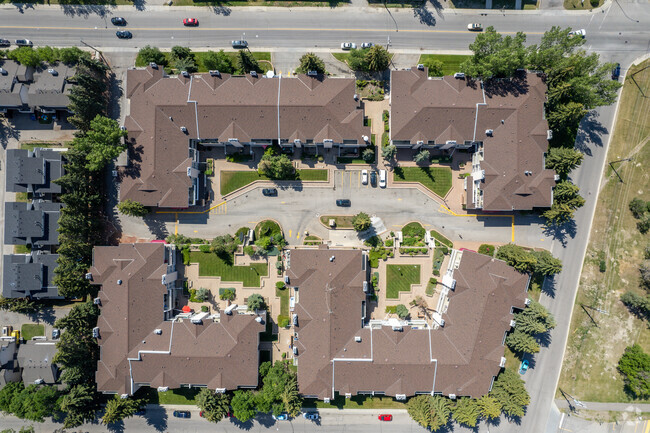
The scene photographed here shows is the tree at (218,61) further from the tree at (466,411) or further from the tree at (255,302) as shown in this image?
the tree at (466,411)

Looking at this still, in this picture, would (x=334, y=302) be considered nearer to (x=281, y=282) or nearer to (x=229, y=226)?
(x=281, y=282)

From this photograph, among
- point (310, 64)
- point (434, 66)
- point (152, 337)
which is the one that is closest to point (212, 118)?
point (310, 64)

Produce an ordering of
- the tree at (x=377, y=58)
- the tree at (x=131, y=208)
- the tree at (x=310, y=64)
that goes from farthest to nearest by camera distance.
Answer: the tree at (x=377, y=58) < the tree at (x=131, y=208) < the tree at (x=310, y=64)

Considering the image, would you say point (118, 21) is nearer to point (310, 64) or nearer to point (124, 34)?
point (124, 34)

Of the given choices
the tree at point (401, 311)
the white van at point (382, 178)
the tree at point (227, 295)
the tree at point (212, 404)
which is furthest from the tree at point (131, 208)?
the tree at point (401, 311)

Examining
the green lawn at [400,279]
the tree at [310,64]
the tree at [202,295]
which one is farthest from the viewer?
the green lawn at [400,279]
